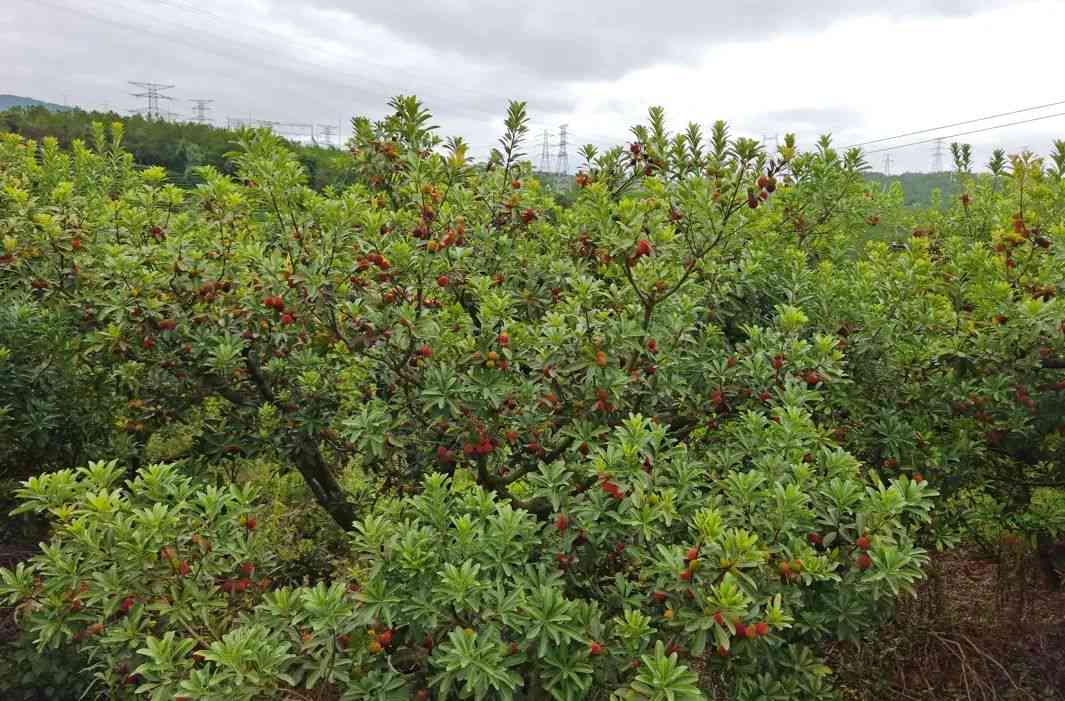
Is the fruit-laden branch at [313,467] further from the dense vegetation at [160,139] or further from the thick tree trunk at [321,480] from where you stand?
the dense vegetation at [160,139]

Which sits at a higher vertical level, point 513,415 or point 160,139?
point 160,139

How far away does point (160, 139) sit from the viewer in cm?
2755

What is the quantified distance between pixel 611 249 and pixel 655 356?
49 cm

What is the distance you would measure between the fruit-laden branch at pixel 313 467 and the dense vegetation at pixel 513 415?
1.5 inches

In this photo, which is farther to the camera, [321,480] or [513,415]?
[321,480]

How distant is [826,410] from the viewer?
3.38 m

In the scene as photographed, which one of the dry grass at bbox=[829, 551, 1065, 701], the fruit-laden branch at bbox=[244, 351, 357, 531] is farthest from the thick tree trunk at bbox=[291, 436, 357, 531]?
the dry grass at bbox=[829, 551, 1065, 701]

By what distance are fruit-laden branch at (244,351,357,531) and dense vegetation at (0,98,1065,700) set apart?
1.5 inches

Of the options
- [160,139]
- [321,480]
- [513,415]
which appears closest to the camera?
[513,415]

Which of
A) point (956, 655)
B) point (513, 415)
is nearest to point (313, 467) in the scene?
point (513, 415)

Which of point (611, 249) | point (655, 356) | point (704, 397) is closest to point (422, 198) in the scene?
point (611, 249)

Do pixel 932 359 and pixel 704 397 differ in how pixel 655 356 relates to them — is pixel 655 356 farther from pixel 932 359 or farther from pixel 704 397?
pixel 932 359

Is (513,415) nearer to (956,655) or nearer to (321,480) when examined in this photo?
(321,480)

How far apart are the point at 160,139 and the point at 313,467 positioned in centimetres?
2797
